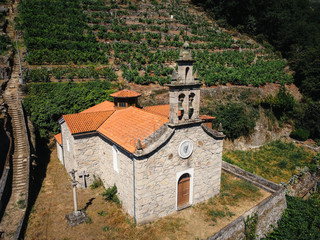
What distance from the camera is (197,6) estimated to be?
70688 millimetres

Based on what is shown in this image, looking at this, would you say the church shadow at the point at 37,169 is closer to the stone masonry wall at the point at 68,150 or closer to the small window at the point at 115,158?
the stone masonry wall at the point at 68,150

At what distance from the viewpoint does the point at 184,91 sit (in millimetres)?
12977

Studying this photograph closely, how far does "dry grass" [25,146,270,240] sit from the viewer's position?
1252cm

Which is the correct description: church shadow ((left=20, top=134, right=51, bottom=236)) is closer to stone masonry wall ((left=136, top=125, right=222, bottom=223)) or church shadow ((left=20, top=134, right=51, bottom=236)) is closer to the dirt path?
the dirt path

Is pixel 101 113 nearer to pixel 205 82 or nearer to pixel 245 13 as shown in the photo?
pixel 205 82

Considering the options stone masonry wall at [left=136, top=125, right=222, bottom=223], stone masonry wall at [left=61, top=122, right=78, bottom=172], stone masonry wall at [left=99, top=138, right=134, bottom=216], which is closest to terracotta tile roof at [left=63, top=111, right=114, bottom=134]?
stone masonry wall at [left=61, top=122, right=78, bottom=172]

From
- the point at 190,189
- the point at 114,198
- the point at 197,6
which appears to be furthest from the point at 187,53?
the point at 197,6

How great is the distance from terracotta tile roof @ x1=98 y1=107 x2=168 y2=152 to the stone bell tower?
1.44 metres

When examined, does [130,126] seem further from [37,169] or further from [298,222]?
[298,222]

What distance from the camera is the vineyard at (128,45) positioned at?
32.9m

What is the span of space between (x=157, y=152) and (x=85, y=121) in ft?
25.2

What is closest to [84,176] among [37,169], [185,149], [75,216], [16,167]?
[75,216]

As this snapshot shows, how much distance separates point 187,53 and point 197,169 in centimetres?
749

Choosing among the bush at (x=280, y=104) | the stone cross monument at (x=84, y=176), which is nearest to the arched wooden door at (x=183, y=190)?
the stone cross monument at (x=84, y=176)
